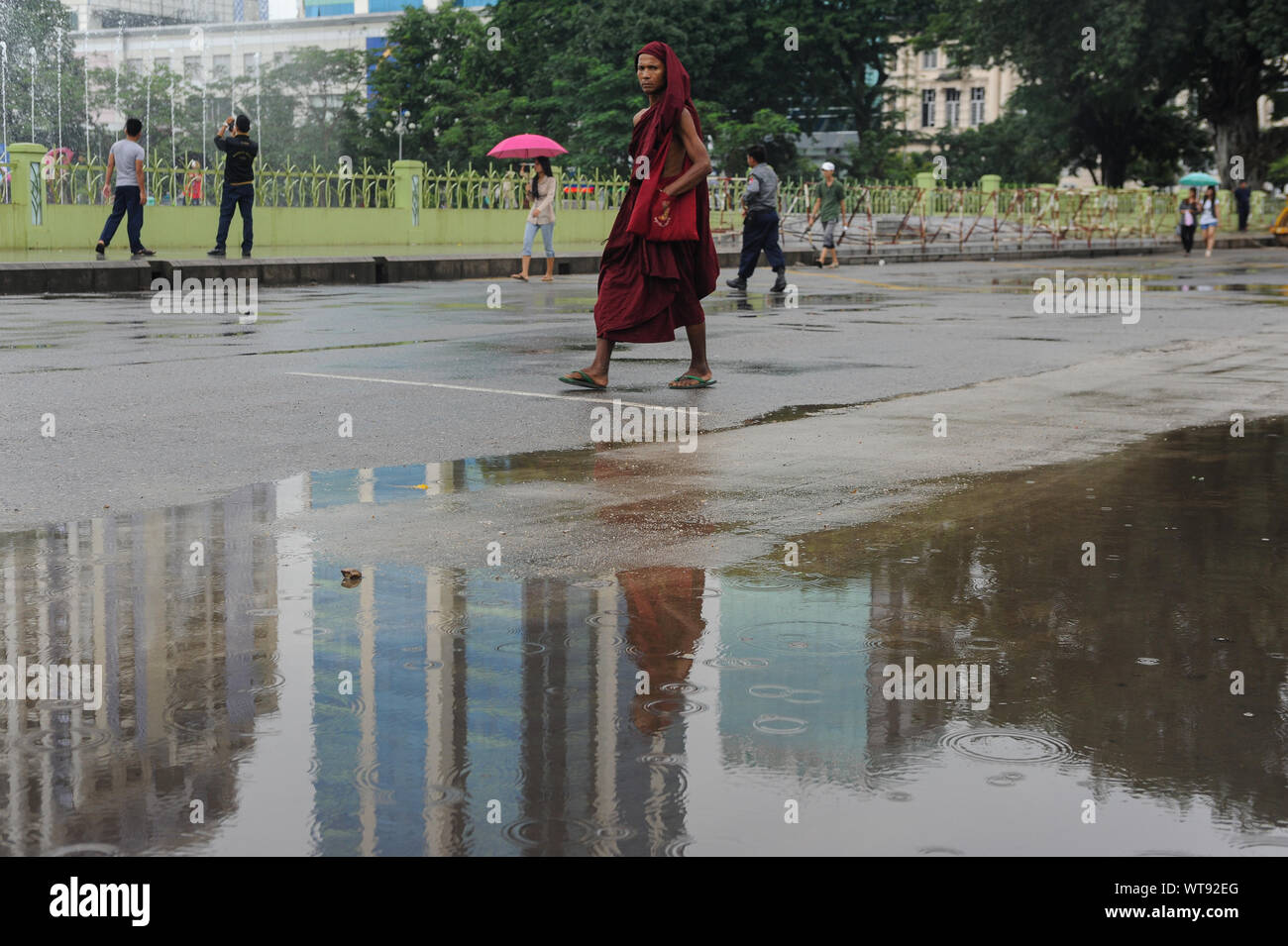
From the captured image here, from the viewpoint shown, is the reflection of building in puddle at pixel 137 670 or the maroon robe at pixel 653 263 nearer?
the reflection of building in puddle at pixel 137 670

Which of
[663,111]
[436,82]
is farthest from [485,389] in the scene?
[436,82]

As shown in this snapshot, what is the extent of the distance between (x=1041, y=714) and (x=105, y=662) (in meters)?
2.24

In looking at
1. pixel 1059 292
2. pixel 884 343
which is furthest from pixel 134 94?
pixel 884 343

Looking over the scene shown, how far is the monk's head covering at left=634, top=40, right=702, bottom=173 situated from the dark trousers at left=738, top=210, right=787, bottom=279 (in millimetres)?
11320

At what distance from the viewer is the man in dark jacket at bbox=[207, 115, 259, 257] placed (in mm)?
21969

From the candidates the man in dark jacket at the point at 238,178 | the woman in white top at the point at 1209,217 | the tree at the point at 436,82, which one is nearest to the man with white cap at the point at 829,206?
the man in dark jacket at the point at 238,178

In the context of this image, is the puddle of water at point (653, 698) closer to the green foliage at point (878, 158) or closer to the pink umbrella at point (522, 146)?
the pink umbrella at point (522, 146)

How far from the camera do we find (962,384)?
10.5 meters

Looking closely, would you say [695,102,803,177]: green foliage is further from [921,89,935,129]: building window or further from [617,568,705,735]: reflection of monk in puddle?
[617,568,705,735]: reflection of monk in puddle

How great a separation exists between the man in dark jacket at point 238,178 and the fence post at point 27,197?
2485 mm

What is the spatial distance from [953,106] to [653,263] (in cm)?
9802

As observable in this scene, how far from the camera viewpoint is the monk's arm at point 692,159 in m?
9.32

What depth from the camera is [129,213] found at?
21172mm
